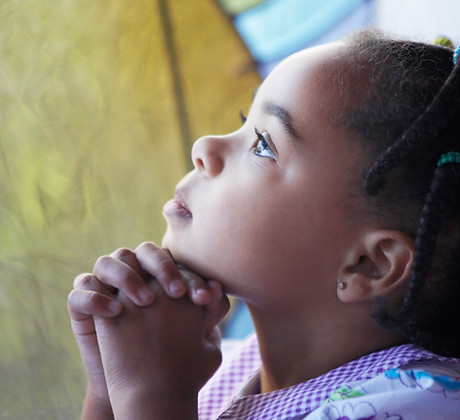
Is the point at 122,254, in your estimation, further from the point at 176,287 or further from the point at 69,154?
the point at 69,154

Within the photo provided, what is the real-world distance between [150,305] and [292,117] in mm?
349

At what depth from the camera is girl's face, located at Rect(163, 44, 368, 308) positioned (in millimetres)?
861

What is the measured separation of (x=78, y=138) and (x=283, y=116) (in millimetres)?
389

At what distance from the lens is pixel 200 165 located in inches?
37.0

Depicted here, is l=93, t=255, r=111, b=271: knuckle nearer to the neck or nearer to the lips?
the lips

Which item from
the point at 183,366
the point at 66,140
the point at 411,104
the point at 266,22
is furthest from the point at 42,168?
the point at 266,22

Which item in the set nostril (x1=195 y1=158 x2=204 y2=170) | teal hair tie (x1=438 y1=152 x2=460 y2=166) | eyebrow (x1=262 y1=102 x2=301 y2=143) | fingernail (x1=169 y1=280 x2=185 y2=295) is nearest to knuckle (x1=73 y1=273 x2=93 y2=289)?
fingernail (x1=169 y1=280 x2=185 y2=295)

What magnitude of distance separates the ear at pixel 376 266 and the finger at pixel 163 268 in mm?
242

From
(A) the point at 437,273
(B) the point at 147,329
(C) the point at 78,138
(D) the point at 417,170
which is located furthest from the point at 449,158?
(C) the point at 78,138

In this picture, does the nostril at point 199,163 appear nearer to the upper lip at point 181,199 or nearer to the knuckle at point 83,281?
the upper lip at point 181,199

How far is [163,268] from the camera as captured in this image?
87 centimetres

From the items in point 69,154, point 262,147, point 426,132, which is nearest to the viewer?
point 426,132

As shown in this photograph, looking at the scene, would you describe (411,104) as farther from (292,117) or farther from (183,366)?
(183,366)

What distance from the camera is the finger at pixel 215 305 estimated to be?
90cm
